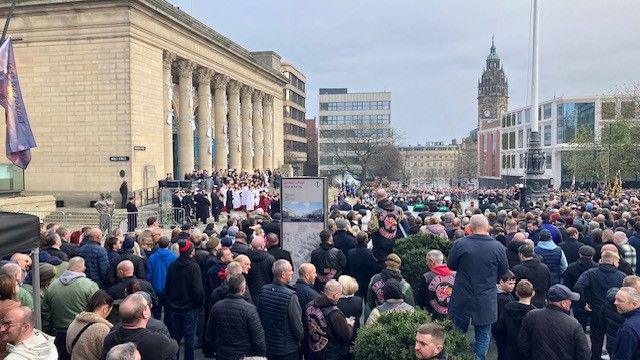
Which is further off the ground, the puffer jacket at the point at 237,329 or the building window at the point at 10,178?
the building window at the point at 10,178

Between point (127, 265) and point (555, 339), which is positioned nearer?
point (555, 339)

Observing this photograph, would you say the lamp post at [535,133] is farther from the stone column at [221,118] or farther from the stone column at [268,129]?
the stone column at [268,129]

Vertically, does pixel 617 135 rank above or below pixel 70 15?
below

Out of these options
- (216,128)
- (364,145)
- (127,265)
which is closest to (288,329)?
(127,265)

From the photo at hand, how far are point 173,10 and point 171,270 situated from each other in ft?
93.0

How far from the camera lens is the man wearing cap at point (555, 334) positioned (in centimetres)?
537

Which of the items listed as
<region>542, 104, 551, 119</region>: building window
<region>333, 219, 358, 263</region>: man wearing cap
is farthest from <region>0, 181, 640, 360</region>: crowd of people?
<region>542, 104, 551, 119</region>: building window

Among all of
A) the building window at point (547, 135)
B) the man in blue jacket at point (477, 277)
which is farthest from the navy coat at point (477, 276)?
the building window at point (547, 135)

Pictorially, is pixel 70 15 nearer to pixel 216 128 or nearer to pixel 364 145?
pixel 216 128

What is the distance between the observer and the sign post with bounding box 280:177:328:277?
1109 centimetres

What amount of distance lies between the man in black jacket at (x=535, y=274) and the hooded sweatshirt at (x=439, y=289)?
0.99 m

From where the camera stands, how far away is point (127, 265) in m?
6.95

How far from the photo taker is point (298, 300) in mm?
6422

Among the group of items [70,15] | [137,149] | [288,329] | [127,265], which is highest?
[70,15]
